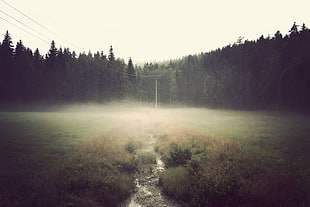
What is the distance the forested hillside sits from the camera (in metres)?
55.5

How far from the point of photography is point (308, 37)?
56031mm

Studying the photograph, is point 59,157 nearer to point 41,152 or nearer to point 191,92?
point 41,152

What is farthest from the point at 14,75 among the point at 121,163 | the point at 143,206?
the point at 143,206

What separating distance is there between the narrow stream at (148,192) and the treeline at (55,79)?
69.9m

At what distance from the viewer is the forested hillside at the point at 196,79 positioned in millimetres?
55531

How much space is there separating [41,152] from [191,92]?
4152 inches

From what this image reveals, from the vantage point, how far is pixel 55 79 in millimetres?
81625

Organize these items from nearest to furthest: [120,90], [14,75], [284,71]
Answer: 1. [284,71]
2. [14,75]
3. [120,90]

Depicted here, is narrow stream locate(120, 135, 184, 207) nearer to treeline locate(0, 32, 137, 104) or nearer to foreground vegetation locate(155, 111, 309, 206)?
foreground vegetation locate(155, 111, 309, 206)

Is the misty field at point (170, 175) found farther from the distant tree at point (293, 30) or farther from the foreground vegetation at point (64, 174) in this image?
the distant tree at point (293, 30)

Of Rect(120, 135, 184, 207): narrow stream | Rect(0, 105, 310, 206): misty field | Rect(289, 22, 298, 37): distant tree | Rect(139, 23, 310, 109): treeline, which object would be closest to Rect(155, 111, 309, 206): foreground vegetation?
Rect(0, 105, 310, 206): misty field

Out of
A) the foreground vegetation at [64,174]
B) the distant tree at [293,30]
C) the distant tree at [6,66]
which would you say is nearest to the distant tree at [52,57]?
the distant tree at [6,66]

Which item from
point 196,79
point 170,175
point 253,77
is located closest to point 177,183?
point 170,175

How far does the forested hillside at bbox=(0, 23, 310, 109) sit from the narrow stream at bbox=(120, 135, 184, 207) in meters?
53.9
